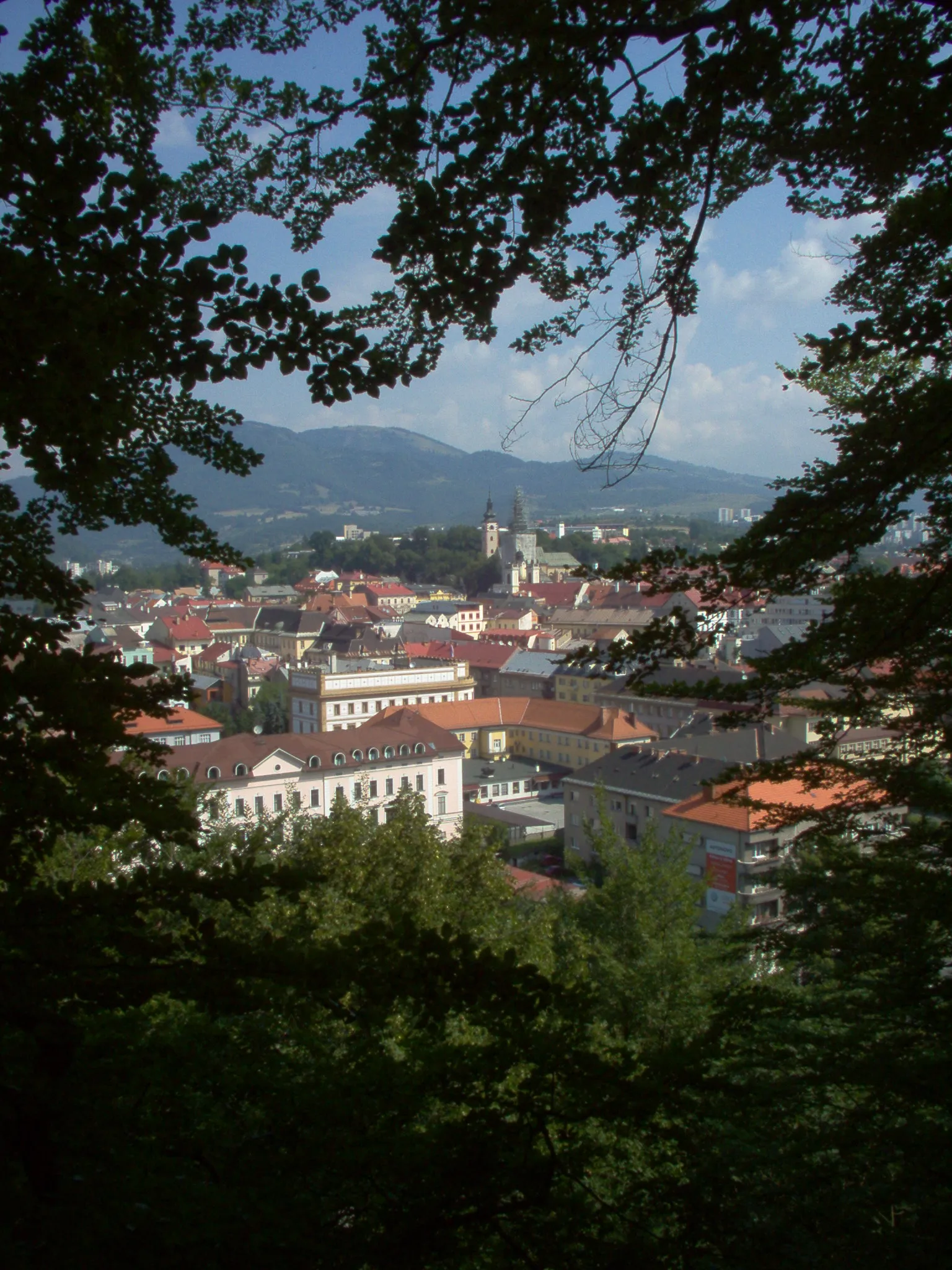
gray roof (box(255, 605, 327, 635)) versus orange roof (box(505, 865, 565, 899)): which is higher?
gray roof (box(255, 605, 327, 635))

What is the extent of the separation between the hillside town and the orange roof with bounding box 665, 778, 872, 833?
0.08m

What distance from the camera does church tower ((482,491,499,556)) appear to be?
101 meters

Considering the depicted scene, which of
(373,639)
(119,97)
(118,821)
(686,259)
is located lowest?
(373,639)

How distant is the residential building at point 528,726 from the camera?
117 ft

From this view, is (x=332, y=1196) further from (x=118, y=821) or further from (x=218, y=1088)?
(x=118, y=821)

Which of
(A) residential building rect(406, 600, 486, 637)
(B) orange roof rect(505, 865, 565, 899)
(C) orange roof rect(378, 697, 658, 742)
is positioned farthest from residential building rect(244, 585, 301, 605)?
(B) orange roof rect(505, 865, 565, 899)

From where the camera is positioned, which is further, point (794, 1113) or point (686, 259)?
point (794, 1113)

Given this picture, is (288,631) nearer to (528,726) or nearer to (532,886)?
(528,726)

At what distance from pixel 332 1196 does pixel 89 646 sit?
156cm

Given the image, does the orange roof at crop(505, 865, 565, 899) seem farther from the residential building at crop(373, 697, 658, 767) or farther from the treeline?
the residential building at crop(373, 697, 658, 767)

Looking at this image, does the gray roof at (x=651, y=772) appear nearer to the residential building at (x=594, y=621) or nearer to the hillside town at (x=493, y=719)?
the hillside town at (x=493, y=719)

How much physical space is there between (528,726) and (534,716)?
0.52m

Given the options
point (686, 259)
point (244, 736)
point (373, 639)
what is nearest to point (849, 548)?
point (686, 259)

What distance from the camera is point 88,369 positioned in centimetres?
212
